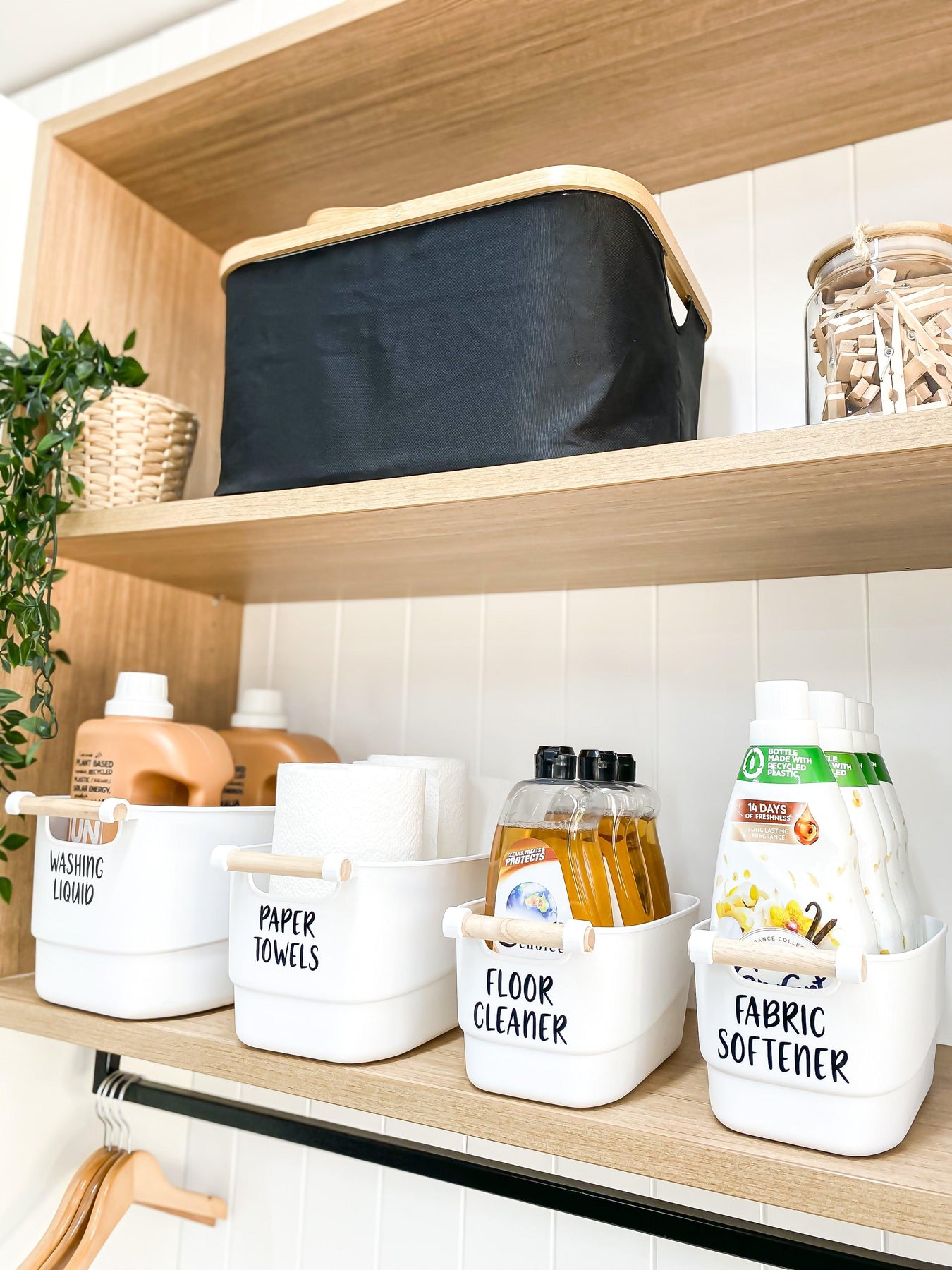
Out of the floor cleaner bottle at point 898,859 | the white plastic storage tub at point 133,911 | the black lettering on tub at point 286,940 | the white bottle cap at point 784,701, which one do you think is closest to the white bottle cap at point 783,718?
the white bottle cap at point 784,701

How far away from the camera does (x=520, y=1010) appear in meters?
0.59

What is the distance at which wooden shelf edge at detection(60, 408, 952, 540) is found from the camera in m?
0.55

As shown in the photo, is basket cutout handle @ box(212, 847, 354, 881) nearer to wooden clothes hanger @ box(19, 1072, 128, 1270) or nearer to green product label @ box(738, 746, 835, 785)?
green product label @ box(738, 746, 835, 785)

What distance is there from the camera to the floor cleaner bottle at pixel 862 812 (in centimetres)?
59

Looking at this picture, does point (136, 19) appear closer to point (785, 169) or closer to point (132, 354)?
point (132, 354)

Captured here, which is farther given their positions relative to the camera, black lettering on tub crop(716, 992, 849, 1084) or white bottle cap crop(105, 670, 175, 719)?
white bottle cap crop(105, 670, 175, 719)

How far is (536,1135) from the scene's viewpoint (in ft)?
1.90

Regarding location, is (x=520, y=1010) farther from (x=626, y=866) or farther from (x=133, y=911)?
(x=133, y=911)

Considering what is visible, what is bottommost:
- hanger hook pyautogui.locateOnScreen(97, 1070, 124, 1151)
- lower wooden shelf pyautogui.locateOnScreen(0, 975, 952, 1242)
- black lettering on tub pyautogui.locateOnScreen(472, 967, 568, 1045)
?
hanger hook pyautogui.locateOnScreen(97, 1070, 124, 1151)

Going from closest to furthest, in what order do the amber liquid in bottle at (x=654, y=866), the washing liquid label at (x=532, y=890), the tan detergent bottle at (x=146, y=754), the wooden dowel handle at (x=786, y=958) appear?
the wooden dowel handle at (x=786, y=958) → the washing liquid label at (x=532, y=890) → the amber liquid in bottle at (x=654, y=866) → the tan detergent bottle at (x=146, y=754)

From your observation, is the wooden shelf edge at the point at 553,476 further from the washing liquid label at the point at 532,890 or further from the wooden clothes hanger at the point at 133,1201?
the wooden clothes hanger at the point at 133,1201

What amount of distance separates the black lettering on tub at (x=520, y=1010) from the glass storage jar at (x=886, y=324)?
432mm

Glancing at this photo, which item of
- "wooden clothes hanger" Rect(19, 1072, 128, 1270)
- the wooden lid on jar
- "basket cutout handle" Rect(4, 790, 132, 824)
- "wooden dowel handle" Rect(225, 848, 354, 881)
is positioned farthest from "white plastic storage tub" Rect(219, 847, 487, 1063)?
the wooden lid on jar

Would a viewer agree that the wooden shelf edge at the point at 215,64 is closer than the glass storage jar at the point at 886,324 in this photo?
No
